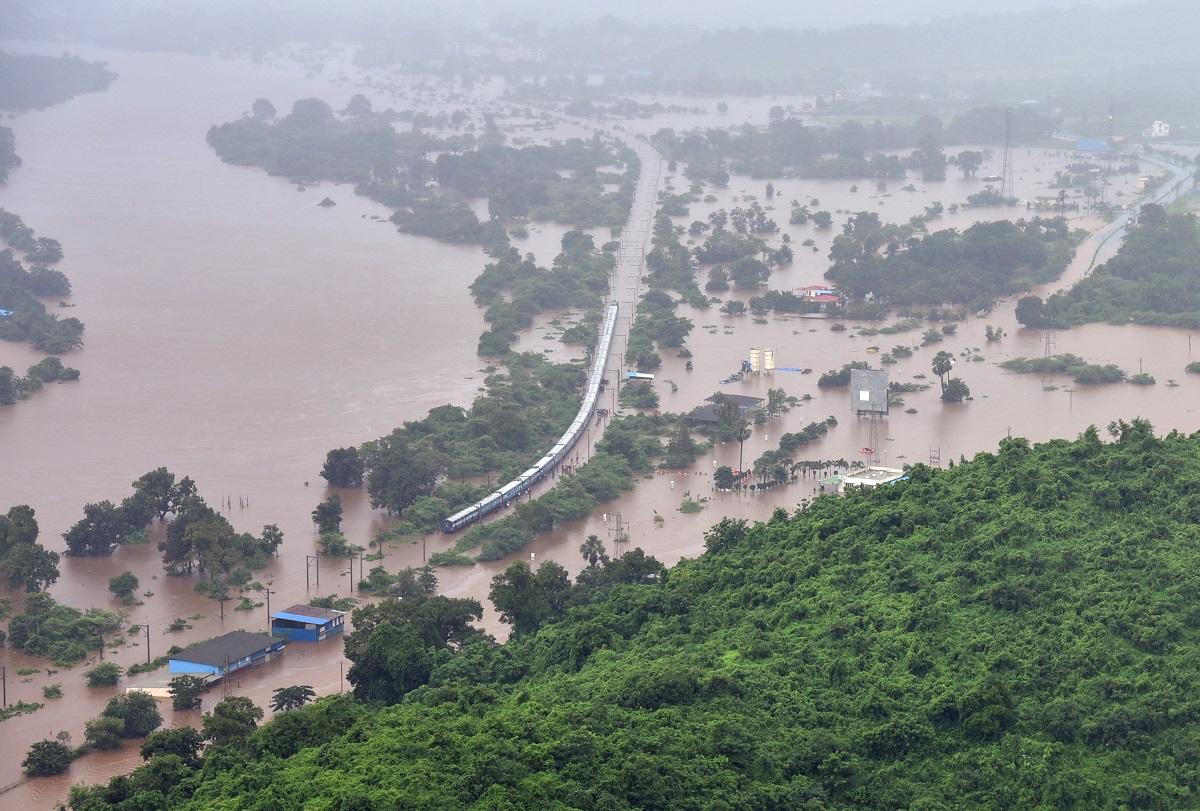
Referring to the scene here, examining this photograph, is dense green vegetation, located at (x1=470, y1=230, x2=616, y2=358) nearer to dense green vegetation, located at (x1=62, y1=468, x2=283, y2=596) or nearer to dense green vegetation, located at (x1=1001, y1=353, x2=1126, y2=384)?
dense green vegetation, located at (x1=1001, y1=353, x2=1126, y2=384)

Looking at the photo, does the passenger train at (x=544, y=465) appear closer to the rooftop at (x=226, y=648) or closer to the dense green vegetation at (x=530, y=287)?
the dense green vegetation at (x=530, y=287)

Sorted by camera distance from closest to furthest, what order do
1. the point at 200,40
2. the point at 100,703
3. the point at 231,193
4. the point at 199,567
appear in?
1. the point at 100,703
2. the point at 199,567
3. the point at 231,193
4. the point at 200,40

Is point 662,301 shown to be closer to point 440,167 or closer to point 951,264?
point 951,264

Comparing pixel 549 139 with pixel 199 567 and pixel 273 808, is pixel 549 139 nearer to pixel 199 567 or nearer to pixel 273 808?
pixel 199 567

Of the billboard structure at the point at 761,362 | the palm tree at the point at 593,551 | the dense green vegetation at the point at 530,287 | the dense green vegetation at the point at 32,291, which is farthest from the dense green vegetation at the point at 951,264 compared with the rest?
the dense green vegetation at the point at 32,291

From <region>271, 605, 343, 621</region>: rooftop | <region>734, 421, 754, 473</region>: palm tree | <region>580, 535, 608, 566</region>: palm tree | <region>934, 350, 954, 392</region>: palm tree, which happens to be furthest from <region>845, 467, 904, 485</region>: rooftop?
<region>271, 605, 343, 621</region>: rooftop

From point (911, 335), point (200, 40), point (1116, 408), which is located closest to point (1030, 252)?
point (911, 335)

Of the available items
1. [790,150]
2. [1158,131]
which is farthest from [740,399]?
[1158,131]
